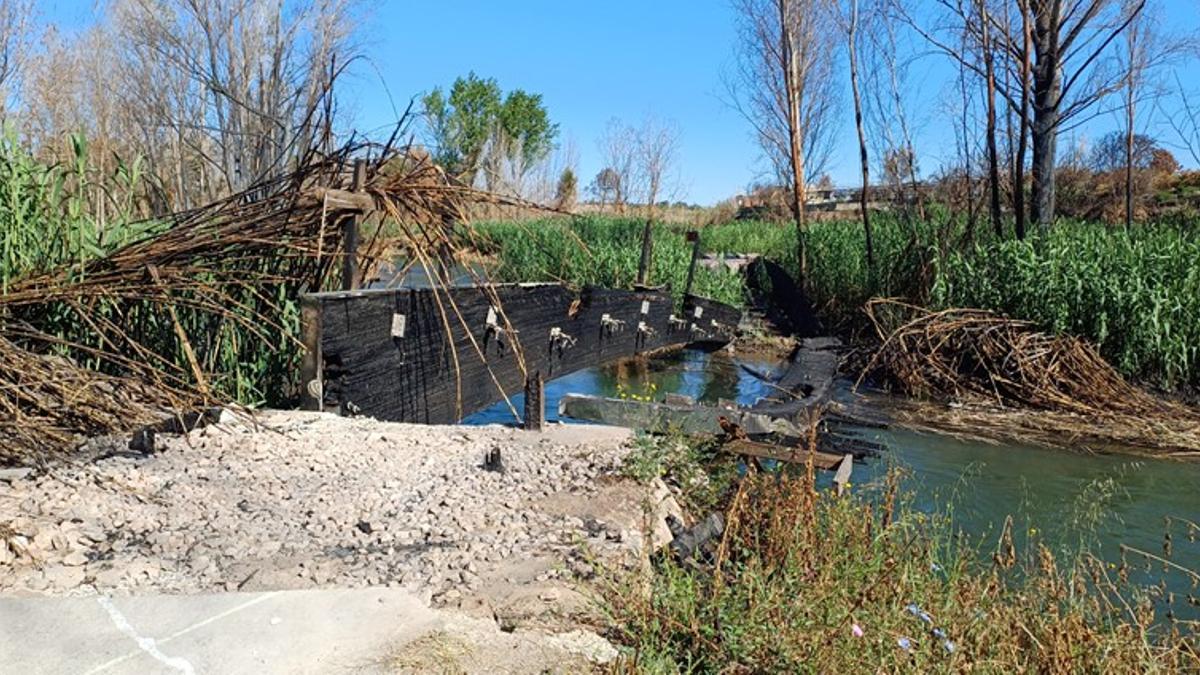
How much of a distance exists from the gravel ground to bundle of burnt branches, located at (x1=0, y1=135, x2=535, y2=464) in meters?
0.45

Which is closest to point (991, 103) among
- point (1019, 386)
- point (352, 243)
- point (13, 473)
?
point (1019, 386)

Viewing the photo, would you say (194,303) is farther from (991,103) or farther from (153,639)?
(991,103)

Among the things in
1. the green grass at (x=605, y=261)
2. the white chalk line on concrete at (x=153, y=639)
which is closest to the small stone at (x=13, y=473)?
the white chalk line on concrete at (x=153, y=639)

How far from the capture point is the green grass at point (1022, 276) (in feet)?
27.7

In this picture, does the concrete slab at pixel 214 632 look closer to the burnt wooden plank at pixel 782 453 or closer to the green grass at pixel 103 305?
the green grass at pixel 103 305

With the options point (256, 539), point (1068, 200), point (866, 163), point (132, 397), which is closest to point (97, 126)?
point (866, 163)

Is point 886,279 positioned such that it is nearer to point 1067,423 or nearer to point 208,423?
point 1067,423

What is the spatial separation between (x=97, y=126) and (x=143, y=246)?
1702 cm

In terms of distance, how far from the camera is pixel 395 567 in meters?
2.98

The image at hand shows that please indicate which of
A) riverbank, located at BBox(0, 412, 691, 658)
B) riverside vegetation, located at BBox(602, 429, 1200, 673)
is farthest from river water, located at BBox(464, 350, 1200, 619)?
riverbank, located at BBox(0, 412, 691, 658)

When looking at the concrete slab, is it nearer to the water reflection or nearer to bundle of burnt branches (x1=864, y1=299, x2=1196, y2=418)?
the water reflection

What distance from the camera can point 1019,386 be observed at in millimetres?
8492

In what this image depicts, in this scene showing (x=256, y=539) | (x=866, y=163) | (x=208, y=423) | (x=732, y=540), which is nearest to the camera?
(x=256, y=539)

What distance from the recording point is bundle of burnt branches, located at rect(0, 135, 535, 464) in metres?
4.02
